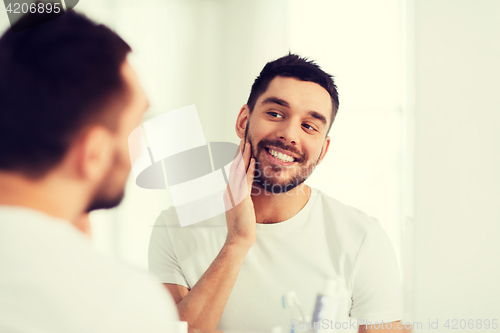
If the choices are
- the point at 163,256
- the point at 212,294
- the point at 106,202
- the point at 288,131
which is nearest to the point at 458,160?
the point at 288,131

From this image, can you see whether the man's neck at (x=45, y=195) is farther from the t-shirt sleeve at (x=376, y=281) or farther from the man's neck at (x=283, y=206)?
the t-shirt sleeve at (x=376, y=281)

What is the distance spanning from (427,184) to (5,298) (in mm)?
1229

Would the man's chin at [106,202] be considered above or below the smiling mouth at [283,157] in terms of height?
below

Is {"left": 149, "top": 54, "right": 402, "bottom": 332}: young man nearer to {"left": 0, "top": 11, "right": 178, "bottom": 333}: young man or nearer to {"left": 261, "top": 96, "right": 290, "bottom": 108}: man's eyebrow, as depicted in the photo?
{"left": 261, "top": 96, "right": 290, "bottom": 108}: man's eyebrow

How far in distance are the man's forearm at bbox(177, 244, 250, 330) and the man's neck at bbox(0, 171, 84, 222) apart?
47 cm

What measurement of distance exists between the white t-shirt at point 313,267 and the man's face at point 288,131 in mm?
106

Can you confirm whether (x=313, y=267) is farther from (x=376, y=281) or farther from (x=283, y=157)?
(x=283, y=157)

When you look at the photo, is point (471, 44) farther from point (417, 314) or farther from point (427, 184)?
point (417, 314)

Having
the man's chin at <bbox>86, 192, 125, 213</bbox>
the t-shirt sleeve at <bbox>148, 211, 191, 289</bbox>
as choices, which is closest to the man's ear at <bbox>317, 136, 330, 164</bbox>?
the t-shirt sleeve at <bbox>148, 211, 191, 289</bbox>

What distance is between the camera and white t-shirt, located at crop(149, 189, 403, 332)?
1108mm

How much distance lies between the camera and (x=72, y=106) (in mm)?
1213

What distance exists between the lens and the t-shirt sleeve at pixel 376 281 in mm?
1102

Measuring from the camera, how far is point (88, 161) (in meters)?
1.16

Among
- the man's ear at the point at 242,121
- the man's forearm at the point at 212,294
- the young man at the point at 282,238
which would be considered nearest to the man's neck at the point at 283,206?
the young man at the point at 282,238
